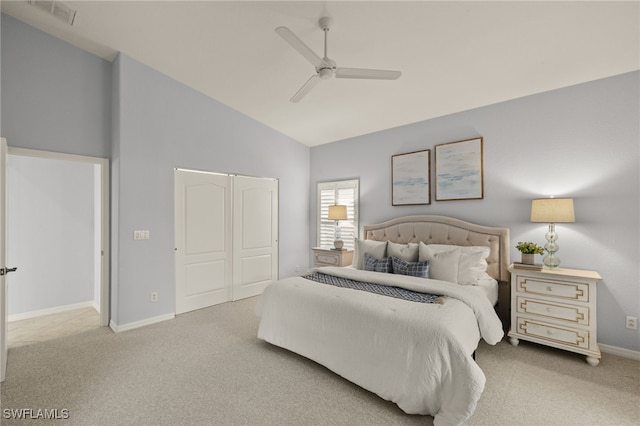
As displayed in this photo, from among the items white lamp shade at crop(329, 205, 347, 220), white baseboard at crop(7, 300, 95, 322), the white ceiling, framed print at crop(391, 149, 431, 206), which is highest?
the white ceiling

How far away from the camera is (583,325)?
260cm

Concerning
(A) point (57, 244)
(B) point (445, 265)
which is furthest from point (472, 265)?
(A) point (57, 244)

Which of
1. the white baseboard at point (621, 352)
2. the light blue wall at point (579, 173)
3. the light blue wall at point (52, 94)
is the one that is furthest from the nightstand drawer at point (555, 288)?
the light blue wall at point (52, 94)

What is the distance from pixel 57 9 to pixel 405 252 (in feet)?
14.7

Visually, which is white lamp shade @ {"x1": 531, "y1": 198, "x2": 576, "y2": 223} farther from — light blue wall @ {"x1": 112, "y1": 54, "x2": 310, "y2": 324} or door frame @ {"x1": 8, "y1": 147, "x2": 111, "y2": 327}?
door frame @ {"x1": 8, "y1": 147, "x2": 111, "y2": 327}

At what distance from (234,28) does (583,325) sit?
435cm

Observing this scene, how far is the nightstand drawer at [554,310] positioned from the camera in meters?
2.62

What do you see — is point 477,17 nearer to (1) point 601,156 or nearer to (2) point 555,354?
(1) point 601,156

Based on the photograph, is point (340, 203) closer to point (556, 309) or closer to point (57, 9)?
point (556, 309)

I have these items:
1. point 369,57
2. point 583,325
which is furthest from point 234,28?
point 583,325

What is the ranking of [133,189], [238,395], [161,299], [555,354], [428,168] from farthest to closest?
[428,168], [161,299], [133,189], [555,354], [238,395]

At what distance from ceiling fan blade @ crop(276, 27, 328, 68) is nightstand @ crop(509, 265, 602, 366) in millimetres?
2858

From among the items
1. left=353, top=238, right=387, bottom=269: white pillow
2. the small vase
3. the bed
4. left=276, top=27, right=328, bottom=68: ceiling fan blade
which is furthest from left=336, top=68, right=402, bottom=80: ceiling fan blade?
the small vase

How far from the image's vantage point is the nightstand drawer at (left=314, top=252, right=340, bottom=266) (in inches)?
182
